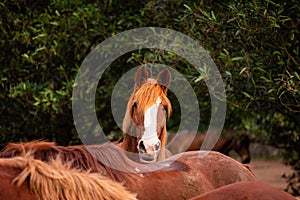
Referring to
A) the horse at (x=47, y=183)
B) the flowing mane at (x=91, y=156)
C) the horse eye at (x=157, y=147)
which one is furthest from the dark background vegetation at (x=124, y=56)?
the horse at (x=47, y=183)

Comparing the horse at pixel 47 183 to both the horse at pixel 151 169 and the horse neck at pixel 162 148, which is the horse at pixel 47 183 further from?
the horse neck at pixel 162 148

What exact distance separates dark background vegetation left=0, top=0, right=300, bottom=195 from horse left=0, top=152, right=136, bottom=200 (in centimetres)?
325

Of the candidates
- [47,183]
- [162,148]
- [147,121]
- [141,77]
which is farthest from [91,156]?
[141,77]

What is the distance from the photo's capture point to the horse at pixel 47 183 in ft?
10.4

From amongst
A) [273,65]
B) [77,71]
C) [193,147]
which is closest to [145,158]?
[273,65]

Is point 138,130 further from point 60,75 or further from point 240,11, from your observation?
point 60,75

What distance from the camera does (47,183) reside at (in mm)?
3240

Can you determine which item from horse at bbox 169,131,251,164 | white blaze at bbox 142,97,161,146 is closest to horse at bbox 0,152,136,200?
white blaze at bbox 142,97,161,146

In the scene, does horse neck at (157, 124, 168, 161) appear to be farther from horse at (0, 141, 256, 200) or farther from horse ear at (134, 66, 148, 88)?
horse ear at (134, 66, 148, 88)

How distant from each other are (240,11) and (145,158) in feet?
6.46

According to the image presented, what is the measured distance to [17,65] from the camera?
824 centimetres

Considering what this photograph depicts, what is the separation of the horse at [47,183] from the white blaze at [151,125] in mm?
2464

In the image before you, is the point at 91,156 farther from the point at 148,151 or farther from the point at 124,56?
the point at 124,56

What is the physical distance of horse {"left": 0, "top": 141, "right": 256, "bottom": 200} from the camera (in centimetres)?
422
